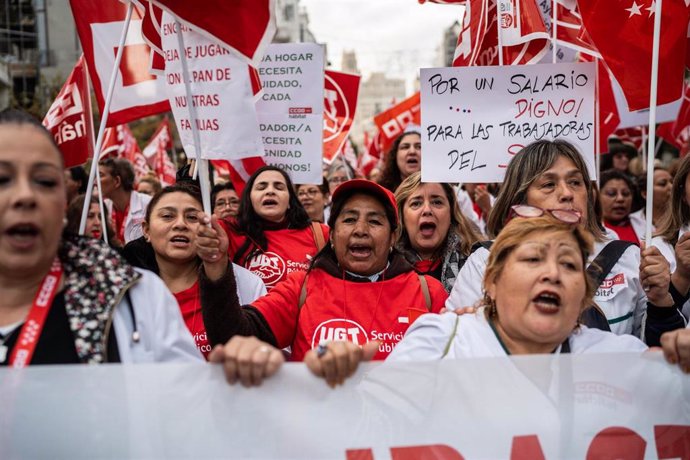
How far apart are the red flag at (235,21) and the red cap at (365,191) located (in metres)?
0.69

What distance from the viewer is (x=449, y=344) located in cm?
241

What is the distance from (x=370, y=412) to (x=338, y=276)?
1195 millimetres

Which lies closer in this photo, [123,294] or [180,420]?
[123,294]

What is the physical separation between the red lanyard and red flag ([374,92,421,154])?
351 inches

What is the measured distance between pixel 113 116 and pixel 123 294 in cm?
388

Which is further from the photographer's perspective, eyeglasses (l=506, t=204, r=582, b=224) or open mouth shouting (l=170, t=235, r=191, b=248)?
open mouth shouting (l=170, t=235, r=191, b=248)

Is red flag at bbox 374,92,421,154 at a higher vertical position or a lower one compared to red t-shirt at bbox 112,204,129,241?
higher

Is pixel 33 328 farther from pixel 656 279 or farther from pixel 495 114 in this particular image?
pixel 495 114

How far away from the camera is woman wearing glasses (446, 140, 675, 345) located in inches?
119

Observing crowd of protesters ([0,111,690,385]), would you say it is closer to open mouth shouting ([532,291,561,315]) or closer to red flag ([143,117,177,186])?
open mouth shouting ([532,291,561,315])

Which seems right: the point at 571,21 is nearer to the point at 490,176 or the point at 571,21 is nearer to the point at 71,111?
the point at 490,176

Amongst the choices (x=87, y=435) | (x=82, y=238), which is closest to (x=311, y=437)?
(x=87, y=435)

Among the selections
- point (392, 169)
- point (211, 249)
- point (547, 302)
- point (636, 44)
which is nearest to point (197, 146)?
point (211, 249)

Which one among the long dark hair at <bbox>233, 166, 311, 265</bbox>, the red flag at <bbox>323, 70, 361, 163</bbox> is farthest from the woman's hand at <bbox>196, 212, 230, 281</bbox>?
the red flag at <bbox>323, 70, 361, 163</bbox>
